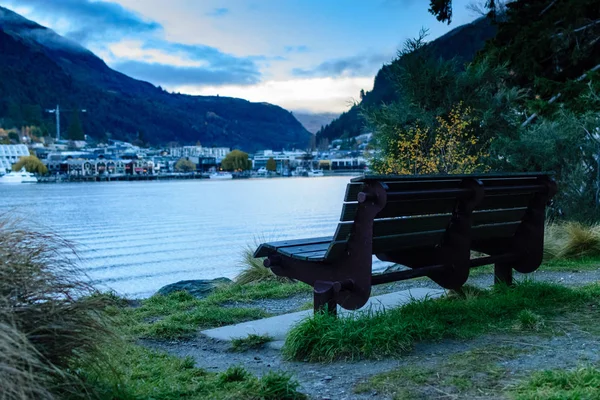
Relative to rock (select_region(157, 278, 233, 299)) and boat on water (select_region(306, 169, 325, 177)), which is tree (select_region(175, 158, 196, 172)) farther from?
rock (select_region(157, 278, 233, 299))

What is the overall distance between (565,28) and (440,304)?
14.8 metres

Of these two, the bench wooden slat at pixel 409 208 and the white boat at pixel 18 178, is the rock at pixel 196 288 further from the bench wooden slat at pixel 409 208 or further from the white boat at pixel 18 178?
the white boat at pixel 18 178

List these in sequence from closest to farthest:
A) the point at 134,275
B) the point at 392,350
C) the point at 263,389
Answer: the point at 263,389 → the point at 392,350 → the point at 134,275

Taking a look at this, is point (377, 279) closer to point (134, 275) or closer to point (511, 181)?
point (511, 181)

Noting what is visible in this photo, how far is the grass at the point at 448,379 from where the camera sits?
3.02 m

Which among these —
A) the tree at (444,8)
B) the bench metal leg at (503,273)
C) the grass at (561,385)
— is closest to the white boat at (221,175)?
the tree at (444,8)

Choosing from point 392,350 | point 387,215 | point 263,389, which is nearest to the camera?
point 263,389

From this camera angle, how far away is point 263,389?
3.04 metres

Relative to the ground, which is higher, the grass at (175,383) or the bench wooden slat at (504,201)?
the bench wooden slat at (504,201)

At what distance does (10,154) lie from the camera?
544 feet

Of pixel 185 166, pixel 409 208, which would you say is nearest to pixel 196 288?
pixel 409 208

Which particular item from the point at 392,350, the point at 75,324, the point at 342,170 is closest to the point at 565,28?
the point at 392,350

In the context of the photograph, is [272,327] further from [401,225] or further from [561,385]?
[561,385]

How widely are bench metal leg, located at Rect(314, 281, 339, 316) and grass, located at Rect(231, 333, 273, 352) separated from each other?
48 centimetres
